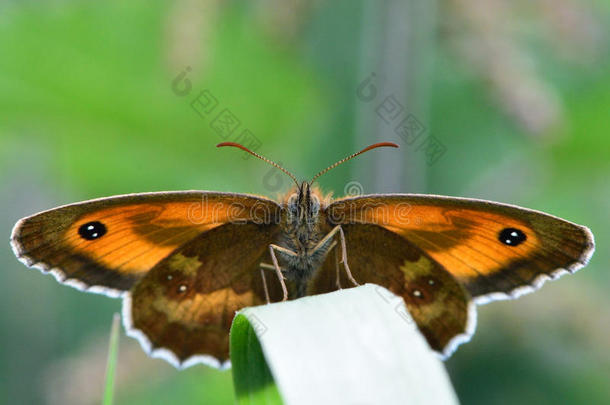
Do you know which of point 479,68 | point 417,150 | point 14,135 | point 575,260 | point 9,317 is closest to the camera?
point 575,260

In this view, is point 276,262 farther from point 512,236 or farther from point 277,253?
point 512,236

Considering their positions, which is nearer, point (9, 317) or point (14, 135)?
point (14, 135)

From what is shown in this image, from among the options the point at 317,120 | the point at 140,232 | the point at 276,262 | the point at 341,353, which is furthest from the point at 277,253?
the point at 317,120

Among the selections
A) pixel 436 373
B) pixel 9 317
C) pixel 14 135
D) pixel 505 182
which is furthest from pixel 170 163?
pixel 436 373

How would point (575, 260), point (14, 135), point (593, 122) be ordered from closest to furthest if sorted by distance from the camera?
point (575, 260), point (593, 122), point (14, 135)

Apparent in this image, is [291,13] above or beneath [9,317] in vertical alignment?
above

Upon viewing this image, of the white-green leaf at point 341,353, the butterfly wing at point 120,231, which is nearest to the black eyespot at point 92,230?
the butterfly wing at point 120,231

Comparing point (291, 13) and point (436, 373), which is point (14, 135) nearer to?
point (291, 13)

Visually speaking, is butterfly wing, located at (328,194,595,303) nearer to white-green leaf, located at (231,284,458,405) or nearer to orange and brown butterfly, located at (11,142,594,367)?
orange and brown butterfly, located at (11,142,594,367)

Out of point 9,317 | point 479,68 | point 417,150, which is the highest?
point 479,68
